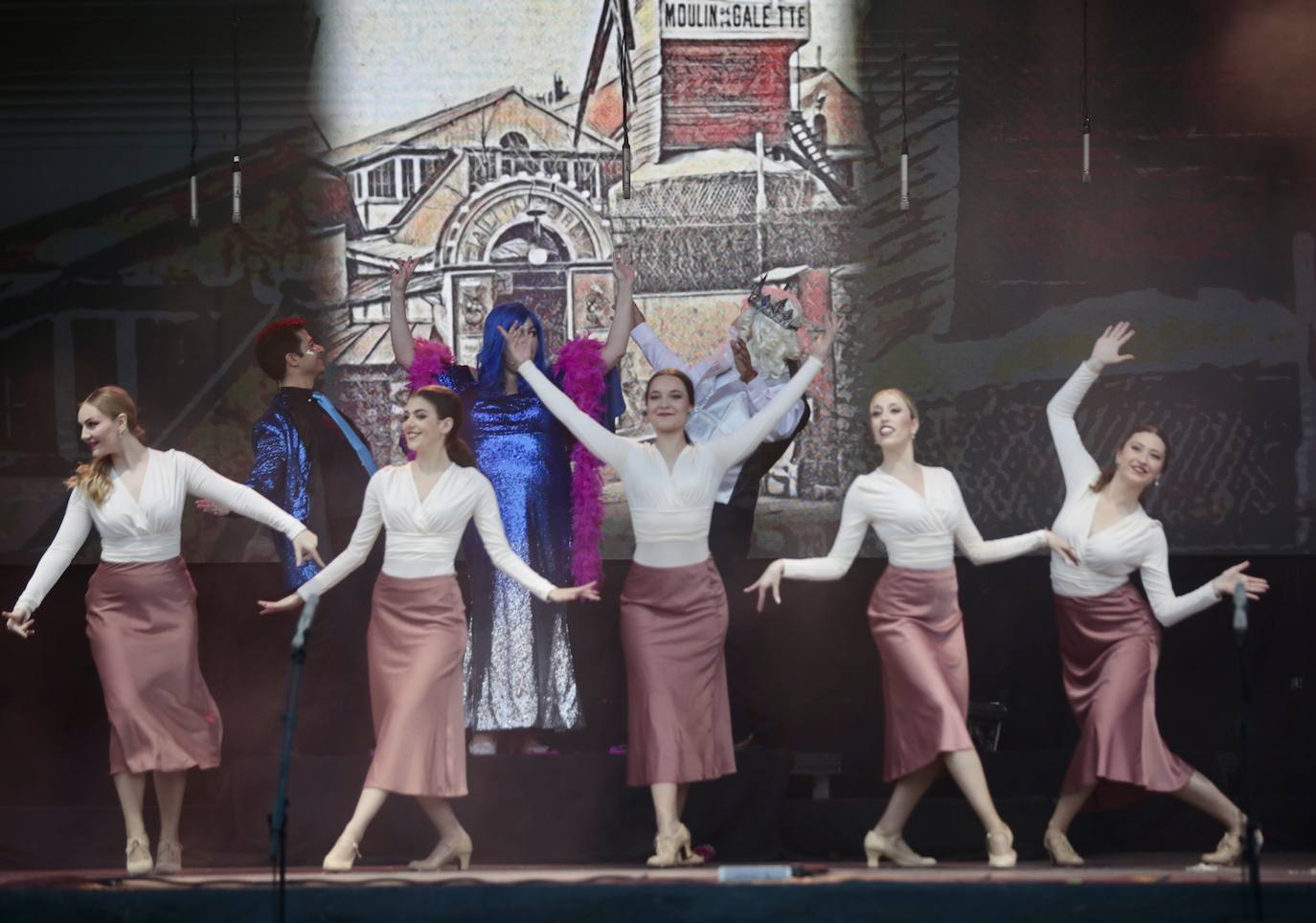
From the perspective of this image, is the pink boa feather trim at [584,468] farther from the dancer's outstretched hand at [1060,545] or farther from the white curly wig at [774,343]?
the dancer's outstretched hand at [1060,545]

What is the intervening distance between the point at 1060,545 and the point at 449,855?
85.3 inches

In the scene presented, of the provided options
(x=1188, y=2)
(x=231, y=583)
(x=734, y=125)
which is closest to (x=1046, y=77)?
(x=1188, y=2)

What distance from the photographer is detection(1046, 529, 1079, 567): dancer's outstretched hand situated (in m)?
5.52

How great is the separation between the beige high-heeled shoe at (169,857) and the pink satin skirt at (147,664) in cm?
24

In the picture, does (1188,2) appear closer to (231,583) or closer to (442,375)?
(442,375)

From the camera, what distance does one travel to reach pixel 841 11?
731 cm

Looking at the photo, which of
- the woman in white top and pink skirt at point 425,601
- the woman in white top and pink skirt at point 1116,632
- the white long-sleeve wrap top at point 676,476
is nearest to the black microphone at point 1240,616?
the woman in white top and pink skirt at point 1116,632

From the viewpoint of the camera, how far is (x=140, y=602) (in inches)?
223

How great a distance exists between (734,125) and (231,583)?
2.82 metres

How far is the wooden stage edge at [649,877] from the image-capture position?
5062mm

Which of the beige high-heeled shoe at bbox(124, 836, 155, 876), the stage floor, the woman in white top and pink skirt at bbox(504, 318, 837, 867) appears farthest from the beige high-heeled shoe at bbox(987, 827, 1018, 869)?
the beige high-heeled shoe at bbox(124, 836, 155, 876)

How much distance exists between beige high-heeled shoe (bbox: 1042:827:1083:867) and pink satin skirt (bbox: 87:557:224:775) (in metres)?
2.72

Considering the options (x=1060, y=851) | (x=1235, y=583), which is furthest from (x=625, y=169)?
(x=1060, y=851)

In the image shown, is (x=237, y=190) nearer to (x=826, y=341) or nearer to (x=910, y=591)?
(x=826, y=341)
